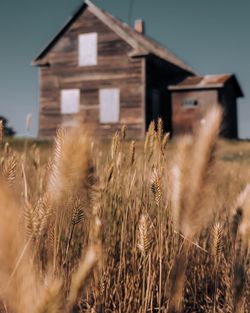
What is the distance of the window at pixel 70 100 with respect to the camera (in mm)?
18219

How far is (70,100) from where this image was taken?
18.3 m

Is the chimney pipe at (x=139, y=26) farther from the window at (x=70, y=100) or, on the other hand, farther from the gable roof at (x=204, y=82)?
the window at (x=70, y=100)

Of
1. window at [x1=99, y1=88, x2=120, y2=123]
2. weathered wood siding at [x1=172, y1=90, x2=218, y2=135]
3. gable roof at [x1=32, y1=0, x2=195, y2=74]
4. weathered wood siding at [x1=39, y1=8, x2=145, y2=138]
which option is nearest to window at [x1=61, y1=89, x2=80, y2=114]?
weathered wood siding at [x1=39, y1=8, x2=145, y2=138]

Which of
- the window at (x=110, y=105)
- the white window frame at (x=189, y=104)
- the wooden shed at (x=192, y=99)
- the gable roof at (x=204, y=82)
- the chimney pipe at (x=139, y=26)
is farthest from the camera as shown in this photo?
the chimney pipe at (x=139, y=26)

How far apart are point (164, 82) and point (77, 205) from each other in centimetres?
1860

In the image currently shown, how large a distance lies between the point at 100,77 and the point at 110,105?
3.97 feet

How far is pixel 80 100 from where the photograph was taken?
1823cm

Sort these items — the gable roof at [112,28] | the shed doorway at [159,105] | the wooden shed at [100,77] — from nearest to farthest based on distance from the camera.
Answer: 1. the gable roof at [112,28]
2. the wooden shed at [100,77]
3. the shed doorway at [159,105]

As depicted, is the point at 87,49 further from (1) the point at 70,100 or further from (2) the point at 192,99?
(2) the point at 192,99

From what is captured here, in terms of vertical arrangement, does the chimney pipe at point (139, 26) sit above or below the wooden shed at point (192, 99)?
above

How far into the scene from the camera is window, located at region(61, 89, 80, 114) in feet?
59.8

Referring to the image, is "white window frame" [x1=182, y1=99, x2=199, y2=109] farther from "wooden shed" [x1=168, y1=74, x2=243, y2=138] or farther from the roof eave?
the roof eave

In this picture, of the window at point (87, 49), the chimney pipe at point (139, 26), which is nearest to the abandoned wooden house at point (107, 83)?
the window at point (87, 49)

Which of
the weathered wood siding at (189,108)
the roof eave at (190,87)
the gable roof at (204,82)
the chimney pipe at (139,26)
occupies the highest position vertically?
the chimney pipe at (139,26)
